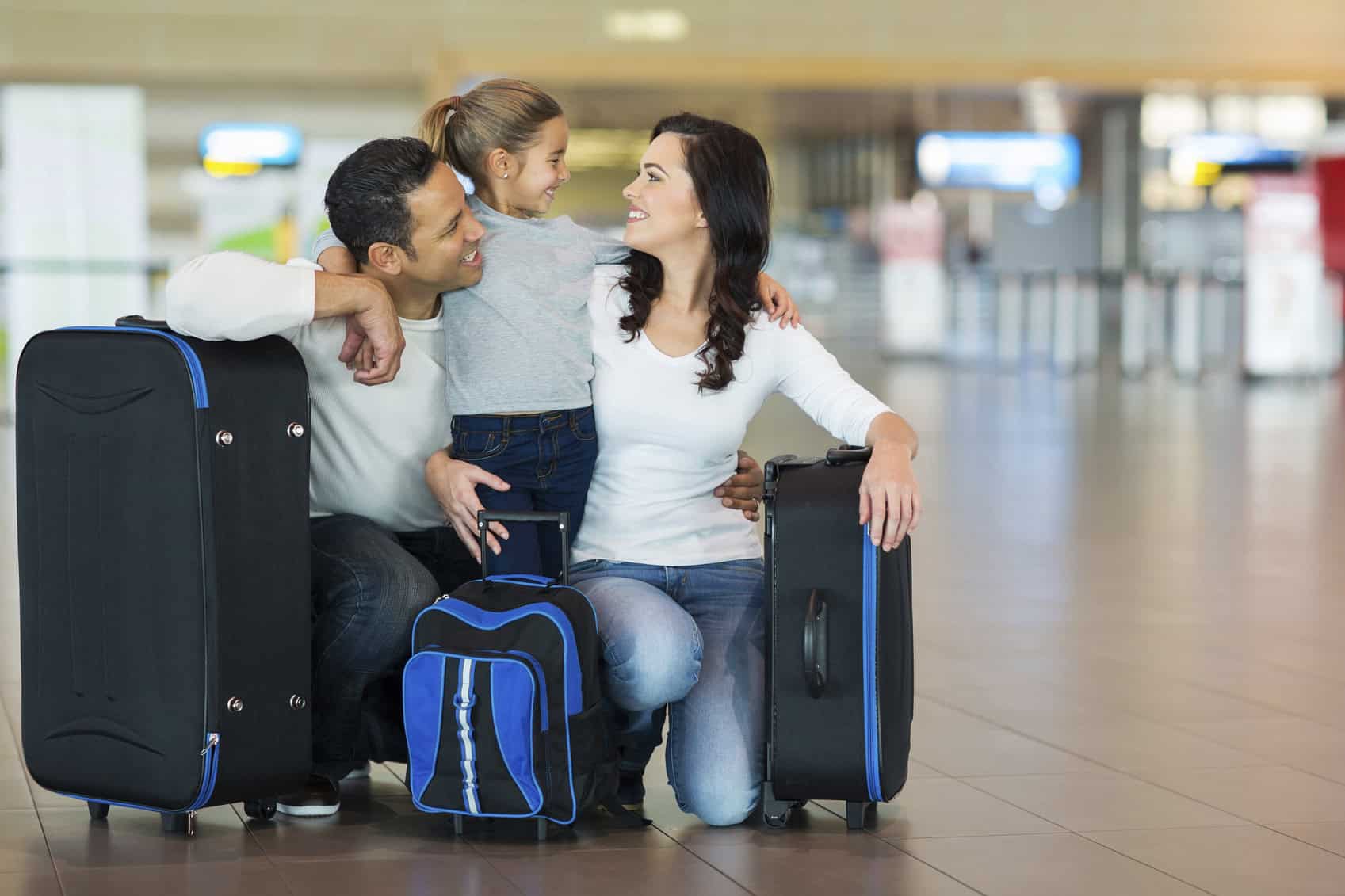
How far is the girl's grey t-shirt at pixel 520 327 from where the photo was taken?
2.69m

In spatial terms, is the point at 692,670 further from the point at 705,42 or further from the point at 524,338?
the point at 705,42

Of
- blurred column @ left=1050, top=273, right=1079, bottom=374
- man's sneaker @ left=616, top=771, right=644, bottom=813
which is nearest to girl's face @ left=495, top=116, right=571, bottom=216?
man's sneaker @ left=616, top=771, right=644, bottom=813

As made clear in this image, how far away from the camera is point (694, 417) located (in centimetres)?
276

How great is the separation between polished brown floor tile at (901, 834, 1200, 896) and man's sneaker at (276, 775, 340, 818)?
0.88 m

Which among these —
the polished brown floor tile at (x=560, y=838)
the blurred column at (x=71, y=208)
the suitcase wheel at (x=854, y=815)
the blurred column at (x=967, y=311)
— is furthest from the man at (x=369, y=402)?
the blurred column at (x=967, y=311)

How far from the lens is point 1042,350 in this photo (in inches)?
730

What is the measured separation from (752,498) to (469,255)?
62 cm

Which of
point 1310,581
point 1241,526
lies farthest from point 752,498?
point 1241,526

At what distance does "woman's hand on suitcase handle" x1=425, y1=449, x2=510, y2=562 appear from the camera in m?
2.63

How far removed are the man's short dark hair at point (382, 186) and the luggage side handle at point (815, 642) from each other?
0.81m

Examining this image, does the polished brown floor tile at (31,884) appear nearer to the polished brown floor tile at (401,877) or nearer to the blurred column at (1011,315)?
the polished brown floor tile at (401,877)

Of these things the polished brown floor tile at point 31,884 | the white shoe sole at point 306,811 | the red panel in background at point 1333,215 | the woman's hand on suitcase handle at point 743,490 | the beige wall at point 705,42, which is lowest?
the polished brown floor tile at point 31,884

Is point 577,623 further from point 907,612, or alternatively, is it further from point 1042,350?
point 1042,350

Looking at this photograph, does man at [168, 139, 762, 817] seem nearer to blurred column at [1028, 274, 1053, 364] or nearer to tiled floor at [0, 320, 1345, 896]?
tiled floor at [0, 320, 1345, 896]
